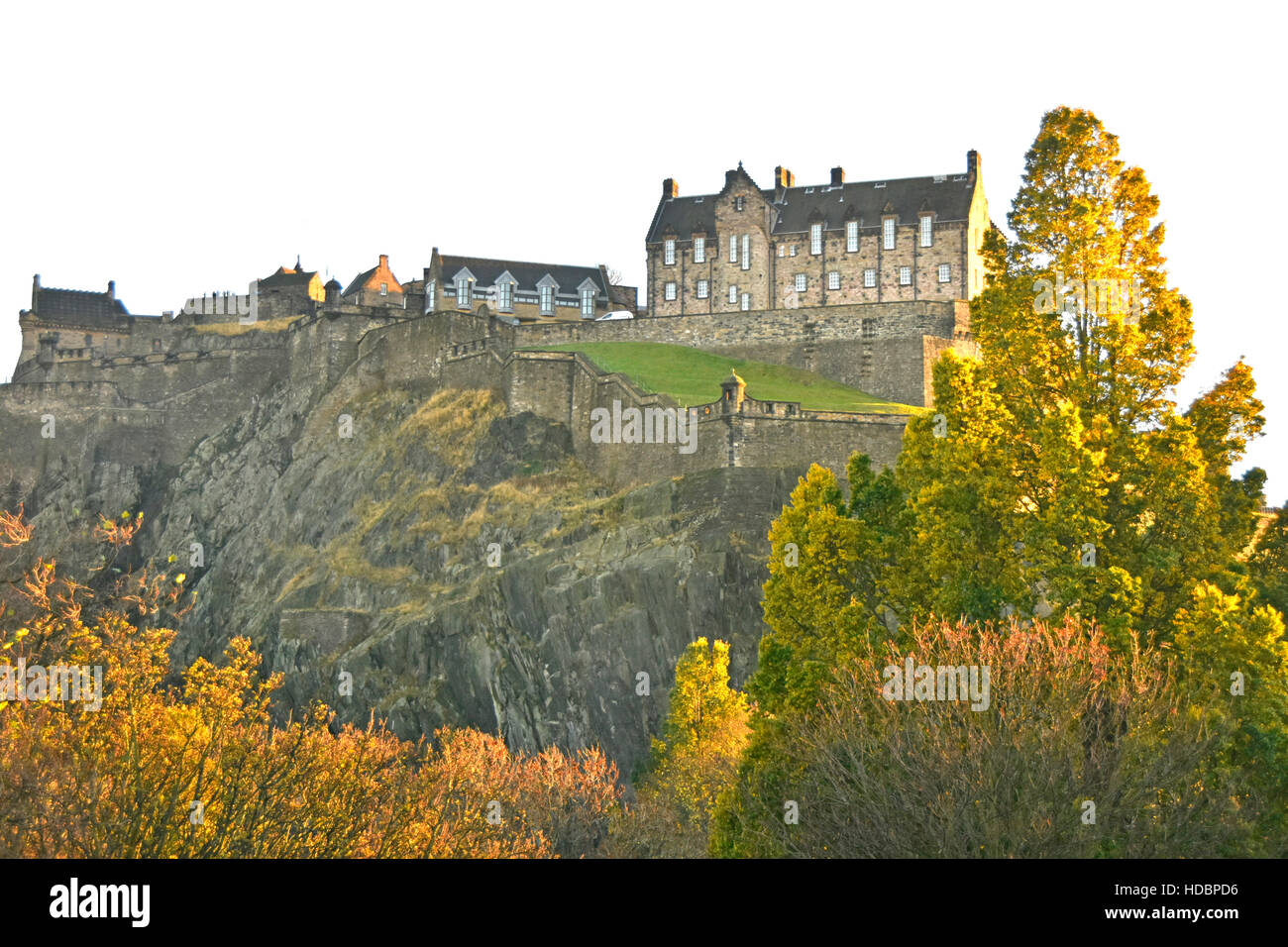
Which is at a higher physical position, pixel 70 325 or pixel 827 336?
pixel 70 325

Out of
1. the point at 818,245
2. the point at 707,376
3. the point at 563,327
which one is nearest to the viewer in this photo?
the point at 707,376

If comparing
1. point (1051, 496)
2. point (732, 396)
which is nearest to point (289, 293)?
point (732, 396)

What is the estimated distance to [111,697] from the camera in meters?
22.8

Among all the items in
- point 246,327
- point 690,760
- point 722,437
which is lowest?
point 690,760

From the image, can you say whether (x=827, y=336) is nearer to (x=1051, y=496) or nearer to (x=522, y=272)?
(x=522, y=272)

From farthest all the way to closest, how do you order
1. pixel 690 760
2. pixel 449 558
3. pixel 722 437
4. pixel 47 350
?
pixel 47 350, pixel 449 558, pixel 722 437, pixel 690 760

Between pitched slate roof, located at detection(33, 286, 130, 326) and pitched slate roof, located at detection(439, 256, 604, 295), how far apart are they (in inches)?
841

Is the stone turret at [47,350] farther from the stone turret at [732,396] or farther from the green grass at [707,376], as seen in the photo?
the stone turret at [732,396]

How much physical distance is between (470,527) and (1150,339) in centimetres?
3251

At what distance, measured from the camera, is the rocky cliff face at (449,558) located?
47688 mm

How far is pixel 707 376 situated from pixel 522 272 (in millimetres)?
23949

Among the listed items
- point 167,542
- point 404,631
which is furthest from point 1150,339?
point 167,542

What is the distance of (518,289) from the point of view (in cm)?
8212
